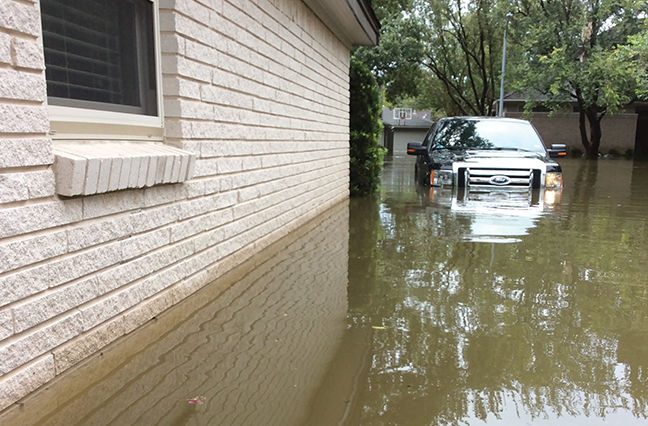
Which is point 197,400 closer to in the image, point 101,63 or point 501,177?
point 101,63

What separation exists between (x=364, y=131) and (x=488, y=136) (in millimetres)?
2596

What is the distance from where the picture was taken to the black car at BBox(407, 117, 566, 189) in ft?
30.2

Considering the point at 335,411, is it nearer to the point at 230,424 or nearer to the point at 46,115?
the point at 230,424

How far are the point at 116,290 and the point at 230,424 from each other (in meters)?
1.24

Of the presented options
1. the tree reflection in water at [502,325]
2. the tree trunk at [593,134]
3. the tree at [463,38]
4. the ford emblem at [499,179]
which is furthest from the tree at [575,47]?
the tree reflection in water at [502,325]

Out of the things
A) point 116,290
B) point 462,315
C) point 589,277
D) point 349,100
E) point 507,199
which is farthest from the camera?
point 349,100

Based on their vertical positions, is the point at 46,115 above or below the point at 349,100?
below

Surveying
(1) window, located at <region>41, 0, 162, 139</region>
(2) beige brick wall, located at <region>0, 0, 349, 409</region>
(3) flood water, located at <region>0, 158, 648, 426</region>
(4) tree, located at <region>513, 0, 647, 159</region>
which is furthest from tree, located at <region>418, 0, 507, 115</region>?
(1) window, located at <region>41, 0, 162, 139</region>

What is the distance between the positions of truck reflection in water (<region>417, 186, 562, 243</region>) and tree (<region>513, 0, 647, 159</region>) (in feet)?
59.4

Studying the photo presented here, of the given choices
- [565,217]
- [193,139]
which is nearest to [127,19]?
[193,139]

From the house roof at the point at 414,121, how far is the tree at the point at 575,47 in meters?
22.5

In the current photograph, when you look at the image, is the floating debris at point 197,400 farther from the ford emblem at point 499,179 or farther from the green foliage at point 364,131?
the green foliage at point 364,131

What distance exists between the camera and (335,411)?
2.62m

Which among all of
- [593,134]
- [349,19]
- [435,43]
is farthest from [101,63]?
[593,134]
